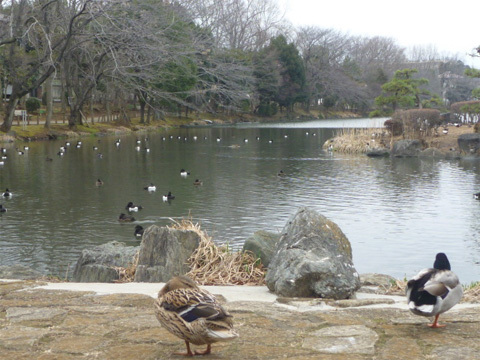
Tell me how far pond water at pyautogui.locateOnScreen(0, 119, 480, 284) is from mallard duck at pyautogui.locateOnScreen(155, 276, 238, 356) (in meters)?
7.71

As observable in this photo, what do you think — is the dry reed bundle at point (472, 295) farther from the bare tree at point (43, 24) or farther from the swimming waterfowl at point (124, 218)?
the bare tree at point (43, 24)

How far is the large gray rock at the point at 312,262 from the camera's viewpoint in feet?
20.8

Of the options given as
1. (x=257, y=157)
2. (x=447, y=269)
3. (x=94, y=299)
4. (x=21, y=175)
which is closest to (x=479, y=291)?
(x=447, y=269)

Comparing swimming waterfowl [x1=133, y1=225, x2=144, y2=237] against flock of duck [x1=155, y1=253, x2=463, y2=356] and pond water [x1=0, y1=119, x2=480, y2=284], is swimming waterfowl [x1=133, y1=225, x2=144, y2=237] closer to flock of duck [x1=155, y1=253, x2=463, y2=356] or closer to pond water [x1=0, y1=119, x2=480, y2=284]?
pond water [x1=0, y1=119, x2=480, y2=284]

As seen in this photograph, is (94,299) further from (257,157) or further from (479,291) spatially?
(257,157)

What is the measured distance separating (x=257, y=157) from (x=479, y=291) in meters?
28.8

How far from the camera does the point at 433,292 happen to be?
179 inches

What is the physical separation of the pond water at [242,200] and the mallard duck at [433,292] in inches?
255

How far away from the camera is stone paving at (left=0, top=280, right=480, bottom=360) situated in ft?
13.5

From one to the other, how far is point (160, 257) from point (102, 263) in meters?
1.62

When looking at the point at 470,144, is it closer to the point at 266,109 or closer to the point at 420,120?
the point at 420,120

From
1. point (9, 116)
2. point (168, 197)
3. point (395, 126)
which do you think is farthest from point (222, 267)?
point (9, 116)

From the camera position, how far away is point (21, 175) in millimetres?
25578

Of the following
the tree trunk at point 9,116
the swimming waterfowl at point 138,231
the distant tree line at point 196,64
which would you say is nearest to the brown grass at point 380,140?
the distant tree line at point 196,64
